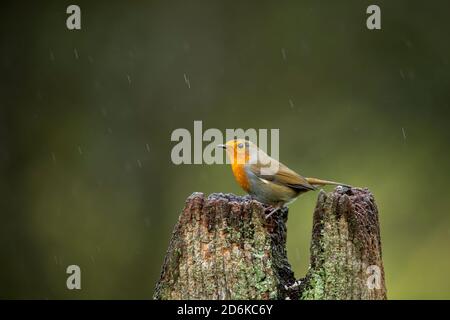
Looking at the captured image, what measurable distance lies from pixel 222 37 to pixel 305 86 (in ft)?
6.40

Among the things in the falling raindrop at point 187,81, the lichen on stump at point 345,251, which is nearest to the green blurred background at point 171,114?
the falling raindrop at point 187,81

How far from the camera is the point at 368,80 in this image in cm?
1471

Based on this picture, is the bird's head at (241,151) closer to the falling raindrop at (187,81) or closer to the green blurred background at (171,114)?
the green blurred background at (171,114)

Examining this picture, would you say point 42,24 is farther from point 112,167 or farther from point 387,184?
point 387,184

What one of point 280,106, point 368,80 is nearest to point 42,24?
point 280,106

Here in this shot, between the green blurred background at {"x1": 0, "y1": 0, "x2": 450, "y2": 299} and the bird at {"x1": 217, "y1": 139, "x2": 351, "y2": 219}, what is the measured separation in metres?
6.17

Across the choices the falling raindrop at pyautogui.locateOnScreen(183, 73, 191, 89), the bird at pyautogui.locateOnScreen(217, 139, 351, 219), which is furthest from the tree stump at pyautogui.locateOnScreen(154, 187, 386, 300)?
the falling raindrop at pyautogui.locateOnScreen(183, 73, 191, 89)

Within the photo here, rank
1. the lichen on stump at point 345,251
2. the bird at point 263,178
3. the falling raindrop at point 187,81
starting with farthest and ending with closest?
the falling raindrop at point 187,81
the bird at point 263,178
the lichen on stump at point 345,251

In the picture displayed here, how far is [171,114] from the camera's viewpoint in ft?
46.2

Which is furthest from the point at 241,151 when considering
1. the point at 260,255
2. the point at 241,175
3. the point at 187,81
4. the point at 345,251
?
the point at 187,81

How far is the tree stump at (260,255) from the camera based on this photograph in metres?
4.29

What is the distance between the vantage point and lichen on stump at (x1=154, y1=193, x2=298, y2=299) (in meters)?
4.32

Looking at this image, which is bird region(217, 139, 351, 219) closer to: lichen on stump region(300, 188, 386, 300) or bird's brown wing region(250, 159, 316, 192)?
bird's brown wing region(250, 159, 316, 192)

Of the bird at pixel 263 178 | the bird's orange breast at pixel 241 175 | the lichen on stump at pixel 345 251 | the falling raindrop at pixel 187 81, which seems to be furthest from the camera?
the falling raindrop at pixel 187 81
